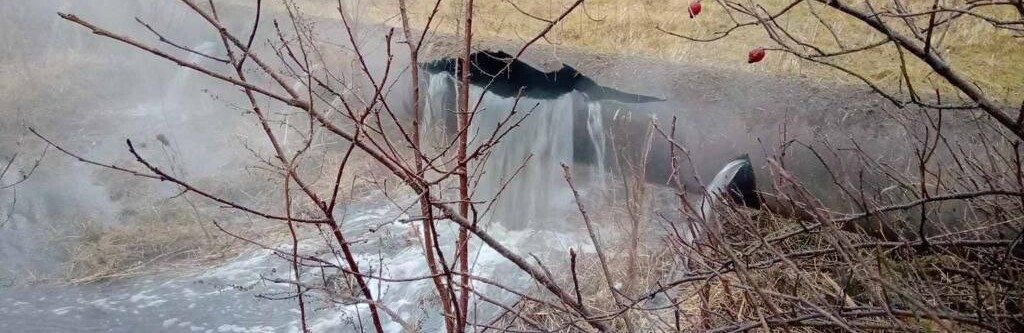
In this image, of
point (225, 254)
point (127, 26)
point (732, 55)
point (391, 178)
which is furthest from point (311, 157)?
point (127, 26)

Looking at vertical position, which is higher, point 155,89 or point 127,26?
point 127,26

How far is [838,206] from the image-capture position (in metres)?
4.19

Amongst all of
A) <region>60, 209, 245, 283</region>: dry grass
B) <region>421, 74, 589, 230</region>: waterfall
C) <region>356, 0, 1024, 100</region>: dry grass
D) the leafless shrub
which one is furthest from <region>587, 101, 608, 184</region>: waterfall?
<region>60, 209, 245, 283</region>: dry grass

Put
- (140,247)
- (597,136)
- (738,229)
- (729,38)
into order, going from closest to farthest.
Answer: (738,229)
(597,136)
(140,247)
(729,38)

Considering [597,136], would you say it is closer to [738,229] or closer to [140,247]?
[738,229]

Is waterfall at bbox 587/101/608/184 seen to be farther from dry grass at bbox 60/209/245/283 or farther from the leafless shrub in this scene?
dry grass at bbox 60/209/245/283

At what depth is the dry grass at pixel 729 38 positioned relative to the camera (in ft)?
18.3

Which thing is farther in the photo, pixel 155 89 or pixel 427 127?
pixel 155 89

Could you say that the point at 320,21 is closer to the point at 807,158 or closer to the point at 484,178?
the point at 484,178

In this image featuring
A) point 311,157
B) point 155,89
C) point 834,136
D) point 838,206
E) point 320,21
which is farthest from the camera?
point 155,89

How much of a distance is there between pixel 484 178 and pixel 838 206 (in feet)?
11.1

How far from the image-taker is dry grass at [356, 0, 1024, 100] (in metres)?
5.59

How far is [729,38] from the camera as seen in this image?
6820mm

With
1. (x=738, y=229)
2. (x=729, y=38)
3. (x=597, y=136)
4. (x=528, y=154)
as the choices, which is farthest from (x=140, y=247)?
(x=729, y=38)
